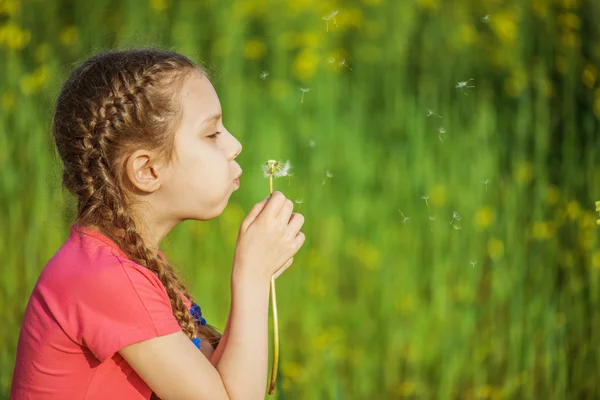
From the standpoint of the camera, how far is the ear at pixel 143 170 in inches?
74.0

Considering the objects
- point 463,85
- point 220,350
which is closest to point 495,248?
point 463,85

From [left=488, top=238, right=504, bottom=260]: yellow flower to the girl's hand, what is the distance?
149 centimetres

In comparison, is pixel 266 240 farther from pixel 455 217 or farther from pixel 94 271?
pixel 455 217

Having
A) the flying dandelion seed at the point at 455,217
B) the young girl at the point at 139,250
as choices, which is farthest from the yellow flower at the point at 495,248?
the young girl at the point at 139,250

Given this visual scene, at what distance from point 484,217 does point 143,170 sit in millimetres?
1653

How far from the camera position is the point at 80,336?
5.76ft

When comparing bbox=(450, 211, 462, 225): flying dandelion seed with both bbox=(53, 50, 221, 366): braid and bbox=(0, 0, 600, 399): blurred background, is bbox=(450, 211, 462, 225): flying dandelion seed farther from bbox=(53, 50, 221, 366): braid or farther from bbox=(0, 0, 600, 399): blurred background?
bbox=(53, 50, 221, 366): braid

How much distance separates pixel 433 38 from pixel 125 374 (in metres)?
1.92

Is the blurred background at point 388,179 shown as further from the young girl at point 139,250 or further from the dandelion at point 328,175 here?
the young girl at point 139,250

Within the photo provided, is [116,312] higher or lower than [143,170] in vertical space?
lower

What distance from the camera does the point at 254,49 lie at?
3.25m

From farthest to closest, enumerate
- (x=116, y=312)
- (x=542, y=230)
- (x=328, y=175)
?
(x=542, y=230) → (x=328, y=175) → (x=116, y=312)

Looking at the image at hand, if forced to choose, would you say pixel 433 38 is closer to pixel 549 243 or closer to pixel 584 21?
pixel 584 21

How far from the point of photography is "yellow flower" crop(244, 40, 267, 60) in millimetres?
3240
